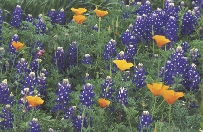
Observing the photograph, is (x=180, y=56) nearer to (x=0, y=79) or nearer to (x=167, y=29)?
(x=167, y=29)

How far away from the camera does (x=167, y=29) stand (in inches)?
182

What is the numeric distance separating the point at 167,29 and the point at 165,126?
123cm

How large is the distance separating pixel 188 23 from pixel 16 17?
1.53 metres

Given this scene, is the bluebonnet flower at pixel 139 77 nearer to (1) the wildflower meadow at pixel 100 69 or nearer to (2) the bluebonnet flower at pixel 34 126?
(1) the wildflower meadow at pixel 100 69

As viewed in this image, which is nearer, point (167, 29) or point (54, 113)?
point (54, 113)

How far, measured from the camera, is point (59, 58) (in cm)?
442

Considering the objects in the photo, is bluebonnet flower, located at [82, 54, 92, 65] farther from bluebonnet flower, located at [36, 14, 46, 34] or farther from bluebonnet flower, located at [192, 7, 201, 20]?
bluebonnet flower, located at [192, 7, 201, 20]

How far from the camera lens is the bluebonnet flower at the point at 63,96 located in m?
3.73

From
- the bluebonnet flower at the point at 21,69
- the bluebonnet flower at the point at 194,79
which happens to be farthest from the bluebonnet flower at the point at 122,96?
the bluebonnet flower at the point at 21,69

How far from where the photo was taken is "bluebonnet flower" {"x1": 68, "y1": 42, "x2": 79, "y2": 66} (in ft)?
14.6

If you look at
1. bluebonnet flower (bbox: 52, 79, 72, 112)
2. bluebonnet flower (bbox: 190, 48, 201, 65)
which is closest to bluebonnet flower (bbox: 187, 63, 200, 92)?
bluebonnet flower (bbox: 190, 48, 201, 65)

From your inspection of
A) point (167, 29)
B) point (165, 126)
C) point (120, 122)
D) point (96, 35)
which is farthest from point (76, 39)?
point (165, 126)

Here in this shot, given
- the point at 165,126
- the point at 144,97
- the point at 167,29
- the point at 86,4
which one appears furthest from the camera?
the point at 86,4

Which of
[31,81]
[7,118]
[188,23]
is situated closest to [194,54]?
[188,23]
